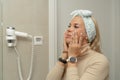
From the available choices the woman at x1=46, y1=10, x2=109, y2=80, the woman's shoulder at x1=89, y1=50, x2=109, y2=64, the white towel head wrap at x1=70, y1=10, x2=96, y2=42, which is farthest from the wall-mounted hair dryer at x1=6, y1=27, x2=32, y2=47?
the woman's shoulder at x1=89, y1=50, x2=109, y2=64

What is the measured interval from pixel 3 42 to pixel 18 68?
25cm

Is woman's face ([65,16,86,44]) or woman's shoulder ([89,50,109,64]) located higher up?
woman's face ([65,16,86,44])

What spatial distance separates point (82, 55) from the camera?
4.61ft

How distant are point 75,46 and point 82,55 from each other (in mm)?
121

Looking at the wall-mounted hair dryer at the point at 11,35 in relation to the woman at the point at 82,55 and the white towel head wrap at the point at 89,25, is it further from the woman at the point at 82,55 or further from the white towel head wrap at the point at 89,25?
the white towel head wrap at the point at 89,25

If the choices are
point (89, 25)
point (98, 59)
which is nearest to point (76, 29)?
point (89, 25)

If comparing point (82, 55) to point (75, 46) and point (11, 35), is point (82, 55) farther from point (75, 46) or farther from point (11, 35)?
point (11, 35)

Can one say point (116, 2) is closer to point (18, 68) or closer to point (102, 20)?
point (102, 20)

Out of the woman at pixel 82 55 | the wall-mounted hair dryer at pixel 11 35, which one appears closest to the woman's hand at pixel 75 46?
the woman at pixel 82 55

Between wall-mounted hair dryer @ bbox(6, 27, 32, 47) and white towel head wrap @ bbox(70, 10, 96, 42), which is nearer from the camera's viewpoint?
white towel head wrap @ bbox(70, 10, 96, 42)

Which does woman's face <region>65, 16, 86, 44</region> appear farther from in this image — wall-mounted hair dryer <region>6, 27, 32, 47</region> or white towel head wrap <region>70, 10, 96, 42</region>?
wall-mounted hair dryer <region>6, 27, 32, 47</region>

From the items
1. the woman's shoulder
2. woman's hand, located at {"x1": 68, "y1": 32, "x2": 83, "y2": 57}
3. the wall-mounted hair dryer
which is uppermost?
the wall-mounted hair dryer

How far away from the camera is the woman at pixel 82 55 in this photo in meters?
1.27

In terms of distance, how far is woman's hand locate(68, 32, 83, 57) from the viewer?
1.32m
